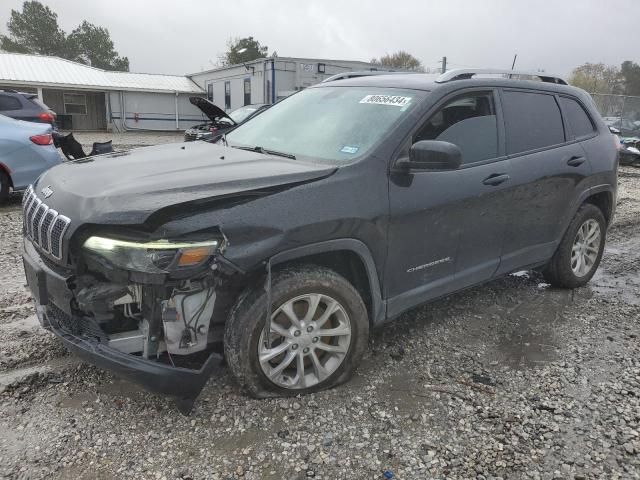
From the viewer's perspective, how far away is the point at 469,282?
364 cm

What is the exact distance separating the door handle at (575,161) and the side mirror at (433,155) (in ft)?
5.81

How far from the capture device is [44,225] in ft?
8.52

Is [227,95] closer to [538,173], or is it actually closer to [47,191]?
[538,173]

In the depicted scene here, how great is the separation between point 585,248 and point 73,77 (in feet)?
103

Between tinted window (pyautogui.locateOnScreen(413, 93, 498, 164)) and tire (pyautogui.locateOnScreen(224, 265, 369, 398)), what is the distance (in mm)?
1197

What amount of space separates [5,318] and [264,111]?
8.45 feet

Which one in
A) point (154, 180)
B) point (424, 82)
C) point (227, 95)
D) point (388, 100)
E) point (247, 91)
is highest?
point (247, 91)

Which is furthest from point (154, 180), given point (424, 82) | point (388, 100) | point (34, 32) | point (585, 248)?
point (34, 32)

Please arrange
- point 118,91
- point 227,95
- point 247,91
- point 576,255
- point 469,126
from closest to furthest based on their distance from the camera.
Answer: point 469,126 → point 576,255 → point 247,91 → point 227,95 → point 118,91

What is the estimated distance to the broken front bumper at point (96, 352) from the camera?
239 centimetres

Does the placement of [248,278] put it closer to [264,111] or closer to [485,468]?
[485,468]

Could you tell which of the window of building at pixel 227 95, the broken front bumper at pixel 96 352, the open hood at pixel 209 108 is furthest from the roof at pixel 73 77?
the broken front bumper at pixel 96 352

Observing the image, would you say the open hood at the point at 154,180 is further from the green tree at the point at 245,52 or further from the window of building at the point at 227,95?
the green tree at the point at 245,52

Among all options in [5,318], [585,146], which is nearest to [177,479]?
[5,318]
